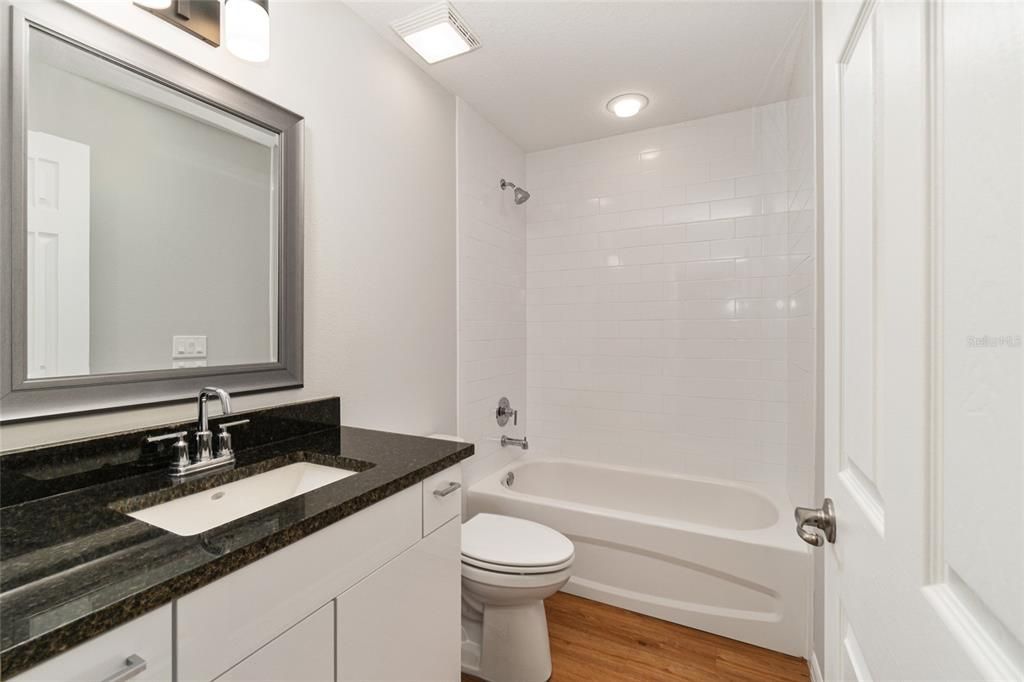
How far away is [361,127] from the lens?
1743mm

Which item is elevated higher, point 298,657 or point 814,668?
point 298,657

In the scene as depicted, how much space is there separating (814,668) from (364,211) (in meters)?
2.38

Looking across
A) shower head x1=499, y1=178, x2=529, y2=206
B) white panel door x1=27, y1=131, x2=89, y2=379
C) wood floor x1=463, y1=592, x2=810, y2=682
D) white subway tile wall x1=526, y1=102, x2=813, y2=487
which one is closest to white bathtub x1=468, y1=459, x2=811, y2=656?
wood floor x1=463, y1=592, x2=810, y2=682

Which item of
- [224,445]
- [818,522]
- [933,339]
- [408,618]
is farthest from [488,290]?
[933,339]

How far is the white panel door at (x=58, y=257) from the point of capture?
3.08 feet

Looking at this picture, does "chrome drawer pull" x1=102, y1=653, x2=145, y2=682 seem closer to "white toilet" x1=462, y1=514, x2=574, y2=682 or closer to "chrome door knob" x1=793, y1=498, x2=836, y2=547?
"chrome door knob" x1=793, y1=498, x2=836, y2=547

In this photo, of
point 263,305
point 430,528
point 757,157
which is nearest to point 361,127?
point 263,305

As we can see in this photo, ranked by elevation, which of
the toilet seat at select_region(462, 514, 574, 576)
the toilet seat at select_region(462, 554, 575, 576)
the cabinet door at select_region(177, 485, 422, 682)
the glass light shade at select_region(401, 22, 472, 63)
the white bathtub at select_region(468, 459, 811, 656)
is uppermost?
the glass light shade at select_region(401, 22, 472, 63)

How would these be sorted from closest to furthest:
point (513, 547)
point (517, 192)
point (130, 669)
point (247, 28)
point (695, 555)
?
point (130, 669), point (247, 28), point (513, 547), point (695, 555), point (517, 192)

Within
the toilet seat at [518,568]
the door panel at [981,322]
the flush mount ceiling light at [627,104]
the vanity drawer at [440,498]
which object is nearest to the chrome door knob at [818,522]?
the door panel at [981,322]

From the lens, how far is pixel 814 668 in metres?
1.62

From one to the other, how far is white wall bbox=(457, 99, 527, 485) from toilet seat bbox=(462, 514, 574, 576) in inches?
20.4

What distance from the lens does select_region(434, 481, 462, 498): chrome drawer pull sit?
120 cm

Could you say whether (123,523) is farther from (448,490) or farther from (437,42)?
(437,42)
